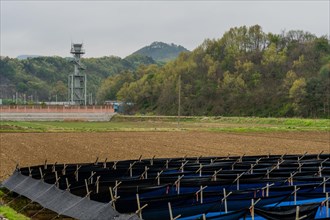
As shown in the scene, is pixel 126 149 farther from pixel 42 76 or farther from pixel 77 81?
pixel 42 76

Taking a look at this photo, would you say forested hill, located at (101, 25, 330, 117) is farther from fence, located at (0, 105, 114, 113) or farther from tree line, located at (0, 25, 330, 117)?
fence, located at (0, 105, 114, 113)

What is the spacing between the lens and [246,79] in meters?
78.8

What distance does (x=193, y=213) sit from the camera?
8.69 metres

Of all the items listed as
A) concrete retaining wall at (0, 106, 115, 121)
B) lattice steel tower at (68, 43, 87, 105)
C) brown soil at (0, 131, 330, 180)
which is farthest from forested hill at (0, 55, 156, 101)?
brown soil at (0, 131, 330, 180)

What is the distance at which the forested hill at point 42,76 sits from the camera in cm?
12512

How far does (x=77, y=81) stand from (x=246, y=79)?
26.5 m

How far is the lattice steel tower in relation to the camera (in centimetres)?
7631

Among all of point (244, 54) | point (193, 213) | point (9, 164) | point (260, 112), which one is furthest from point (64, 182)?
point (244, 54)

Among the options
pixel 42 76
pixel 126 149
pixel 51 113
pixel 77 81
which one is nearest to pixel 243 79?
pixel 77 81

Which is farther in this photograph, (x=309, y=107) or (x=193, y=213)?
(x=309, y=107)

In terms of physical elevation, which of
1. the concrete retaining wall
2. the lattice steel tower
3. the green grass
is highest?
the lattice steel tower

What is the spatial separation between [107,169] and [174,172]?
1.76 m

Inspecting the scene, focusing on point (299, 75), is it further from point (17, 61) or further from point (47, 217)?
point (17, 61)

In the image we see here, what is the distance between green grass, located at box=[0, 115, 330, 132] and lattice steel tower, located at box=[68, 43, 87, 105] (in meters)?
11.0
